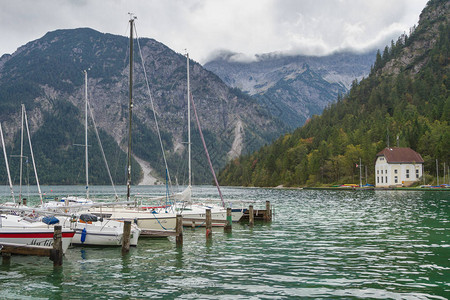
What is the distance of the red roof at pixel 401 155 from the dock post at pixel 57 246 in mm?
171329

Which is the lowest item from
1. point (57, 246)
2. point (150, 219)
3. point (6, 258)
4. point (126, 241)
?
point (6, 258)

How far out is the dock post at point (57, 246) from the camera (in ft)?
87.1

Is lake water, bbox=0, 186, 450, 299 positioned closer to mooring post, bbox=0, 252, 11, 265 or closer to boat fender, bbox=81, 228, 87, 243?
mooring post, bbox=0, 252, 11, 265

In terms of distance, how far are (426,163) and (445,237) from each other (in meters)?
154

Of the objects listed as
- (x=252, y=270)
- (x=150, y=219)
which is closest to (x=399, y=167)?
(x=150, y=219)

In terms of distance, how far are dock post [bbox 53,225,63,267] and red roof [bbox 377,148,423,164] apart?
17133cm

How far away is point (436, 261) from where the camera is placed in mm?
28047

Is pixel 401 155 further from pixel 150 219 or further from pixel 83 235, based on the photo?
pixel 83 235

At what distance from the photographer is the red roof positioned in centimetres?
18025

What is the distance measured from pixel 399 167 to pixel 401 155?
5.08 metres

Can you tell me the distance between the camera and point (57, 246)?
26.8 meters

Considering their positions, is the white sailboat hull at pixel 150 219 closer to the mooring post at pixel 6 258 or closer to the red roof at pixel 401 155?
the mooring post at pixel 6 258

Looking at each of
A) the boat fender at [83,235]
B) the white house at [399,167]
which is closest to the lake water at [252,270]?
the boat fender at [83,235]

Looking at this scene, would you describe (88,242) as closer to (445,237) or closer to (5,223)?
(5,223)
